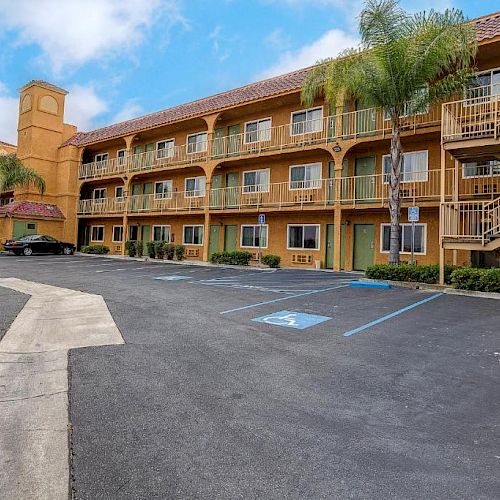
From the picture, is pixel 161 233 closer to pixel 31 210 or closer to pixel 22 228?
pixel 31 210

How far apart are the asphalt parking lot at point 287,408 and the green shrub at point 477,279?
3651 millimetres

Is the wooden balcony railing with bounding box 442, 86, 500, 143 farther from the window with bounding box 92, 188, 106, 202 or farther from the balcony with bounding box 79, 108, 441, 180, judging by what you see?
the window with bounding box 92, 188, 106, 202

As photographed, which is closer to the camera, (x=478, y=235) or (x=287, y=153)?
(x=478, y=235)

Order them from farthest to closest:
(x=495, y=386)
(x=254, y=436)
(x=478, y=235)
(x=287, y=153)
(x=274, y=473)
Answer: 1. (x=287, y=153)
2. (x=478, y=235)
3. (x=495, y=386)
4. (x=254, y=436)
5. (x=274, y=473)

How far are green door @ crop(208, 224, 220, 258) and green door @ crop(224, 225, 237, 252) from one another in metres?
0.59

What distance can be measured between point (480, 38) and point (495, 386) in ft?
46.6

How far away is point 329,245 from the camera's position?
19703 millimetres

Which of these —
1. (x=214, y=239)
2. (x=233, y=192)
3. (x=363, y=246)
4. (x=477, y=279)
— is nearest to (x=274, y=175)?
(x=233, y=192)

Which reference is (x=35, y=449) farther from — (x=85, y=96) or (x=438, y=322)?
(x=85, y=96)

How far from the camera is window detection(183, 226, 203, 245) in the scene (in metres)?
25.2

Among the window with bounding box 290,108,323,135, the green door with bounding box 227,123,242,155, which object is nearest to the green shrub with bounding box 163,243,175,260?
the green door with bounding box 227,123,242,155

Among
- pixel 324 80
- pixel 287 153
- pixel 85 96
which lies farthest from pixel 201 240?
pixel 85 96

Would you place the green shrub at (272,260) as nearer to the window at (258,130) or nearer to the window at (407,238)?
the window at (407,238)

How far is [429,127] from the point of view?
15484 millimetres
